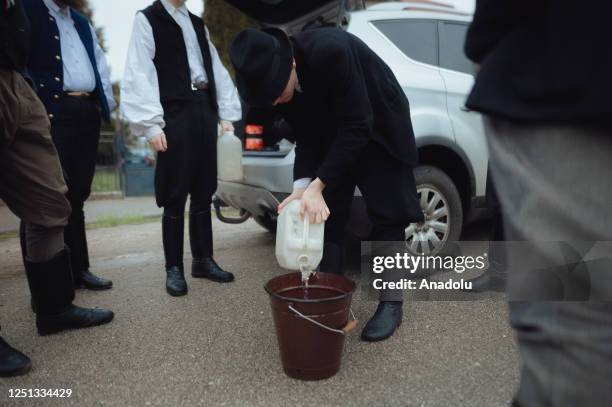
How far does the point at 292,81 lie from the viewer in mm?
1892

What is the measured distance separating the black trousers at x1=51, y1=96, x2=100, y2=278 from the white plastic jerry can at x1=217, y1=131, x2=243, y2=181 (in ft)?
2.64

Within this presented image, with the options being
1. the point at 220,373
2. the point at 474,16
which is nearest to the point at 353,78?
the point at 474,16

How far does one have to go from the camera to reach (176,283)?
2928 millimetres

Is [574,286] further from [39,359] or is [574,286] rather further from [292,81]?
[39,359]

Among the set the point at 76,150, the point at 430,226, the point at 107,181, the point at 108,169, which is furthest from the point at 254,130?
the point at 108,169

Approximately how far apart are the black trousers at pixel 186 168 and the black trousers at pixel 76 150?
0.44 meters

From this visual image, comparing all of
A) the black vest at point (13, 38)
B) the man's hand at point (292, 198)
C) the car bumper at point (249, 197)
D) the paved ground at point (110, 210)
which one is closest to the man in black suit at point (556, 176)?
the man's hand at point (292, 198)

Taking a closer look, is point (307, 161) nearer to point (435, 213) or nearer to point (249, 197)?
point (249, 197)

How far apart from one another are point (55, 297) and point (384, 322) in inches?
64.6

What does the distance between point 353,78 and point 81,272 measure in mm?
2287

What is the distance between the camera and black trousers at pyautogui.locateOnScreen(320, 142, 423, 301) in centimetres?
224

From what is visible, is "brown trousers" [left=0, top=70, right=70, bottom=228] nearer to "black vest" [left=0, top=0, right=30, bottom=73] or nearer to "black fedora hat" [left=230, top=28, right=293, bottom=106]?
"black vest" [left=0, top=0, right=30, bottom=73]

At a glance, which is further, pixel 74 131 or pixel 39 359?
pixel 74 131

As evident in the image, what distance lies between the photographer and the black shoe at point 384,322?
219cm
